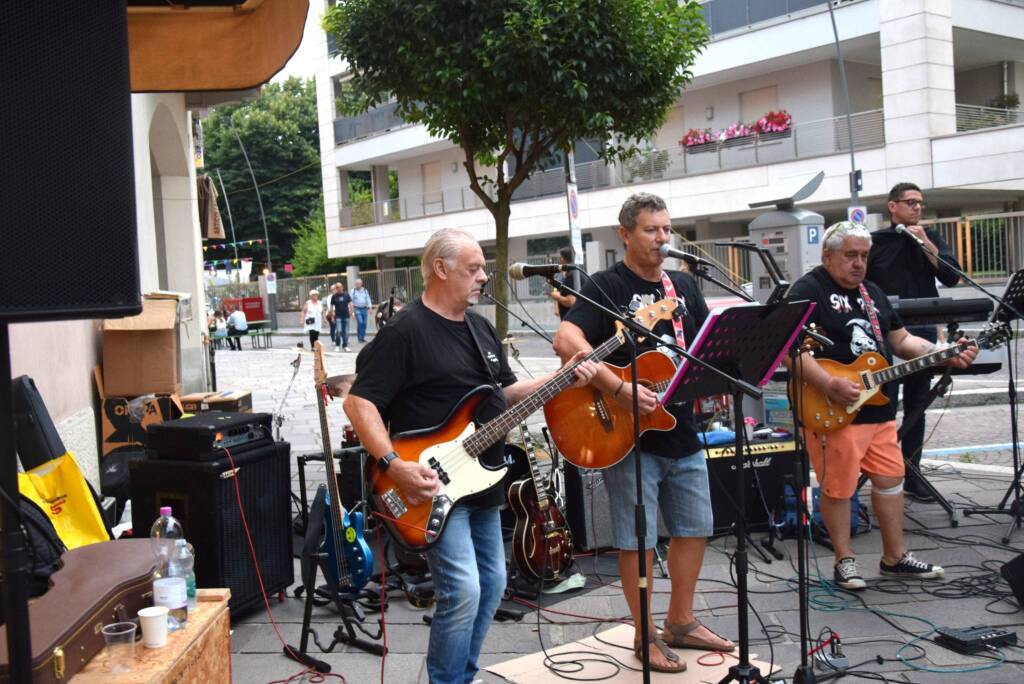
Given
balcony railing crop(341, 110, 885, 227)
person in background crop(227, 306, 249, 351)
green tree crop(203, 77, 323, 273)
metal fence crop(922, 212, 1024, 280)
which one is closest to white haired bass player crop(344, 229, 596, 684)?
metal fence crop(922, 212, 1024, 280)

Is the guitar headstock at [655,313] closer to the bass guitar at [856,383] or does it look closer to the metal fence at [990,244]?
the bass guitar at [856,383]

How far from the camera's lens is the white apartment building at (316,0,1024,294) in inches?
848

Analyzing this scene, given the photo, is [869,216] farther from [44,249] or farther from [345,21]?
[44,249]

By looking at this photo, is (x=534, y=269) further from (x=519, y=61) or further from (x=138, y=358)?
(x=138, y=358)

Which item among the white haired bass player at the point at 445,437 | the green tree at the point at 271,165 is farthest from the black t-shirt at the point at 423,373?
the green tree at the point at 271,165

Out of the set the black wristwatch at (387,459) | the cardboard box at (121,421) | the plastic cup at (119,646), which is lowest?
the plastic cup at (119,646)

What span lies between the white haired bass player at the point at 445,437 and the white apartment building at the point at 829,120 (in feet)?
51.9

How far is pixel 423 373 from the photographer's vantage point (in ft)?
11.4

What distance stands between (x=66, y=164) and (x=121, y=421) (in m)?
5.90

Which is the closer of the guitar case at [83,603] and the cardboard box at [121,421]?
the guitar case at [83,603]

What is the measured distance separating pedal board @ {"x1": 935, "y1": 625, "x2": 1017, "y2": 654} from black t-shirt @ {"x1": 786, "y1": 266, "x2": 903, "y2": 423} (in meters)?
1.23

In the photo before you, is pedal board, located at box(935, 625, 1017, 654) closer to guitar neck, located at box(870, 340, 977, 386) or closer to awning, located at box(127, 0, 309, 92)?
guitar neck, located at box(870, 340, 977, 386)

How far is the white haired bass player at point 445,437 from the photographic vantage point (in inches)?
133

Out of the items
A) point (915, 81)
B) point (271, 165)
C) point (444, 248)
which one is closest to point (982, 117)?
point (915, 81)
